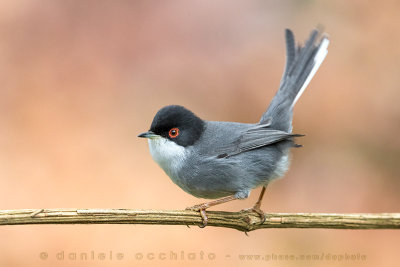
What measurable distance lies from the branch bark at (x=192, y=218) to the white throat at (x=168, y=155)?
2.08ft

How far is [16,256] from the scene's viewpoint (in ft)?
18.3

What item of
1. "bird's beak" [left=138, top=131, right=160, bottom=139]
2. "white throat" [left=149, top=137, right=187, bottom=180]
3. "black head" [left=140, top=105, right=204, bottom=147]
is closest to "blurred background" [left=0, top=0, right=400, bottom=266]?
"white throat" [left=149, top=137, right=187, bottom=180]

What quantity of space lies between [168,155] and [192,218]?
872mm

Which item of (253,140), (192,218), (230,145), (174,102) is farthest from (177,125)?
(174,102)

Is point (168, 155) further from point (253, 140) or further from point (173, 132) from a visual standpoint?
point (253, 140)

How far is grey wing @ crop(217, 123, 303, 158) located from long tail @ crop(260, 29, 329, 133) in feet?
0.83

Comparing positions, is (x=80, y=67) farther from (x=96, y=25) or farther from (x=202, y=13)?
(x=202, y=13)

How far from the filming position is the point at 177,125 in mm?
4305

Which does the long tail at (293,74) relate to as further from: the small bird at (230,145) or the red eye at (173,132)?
the red eye at (173,132)

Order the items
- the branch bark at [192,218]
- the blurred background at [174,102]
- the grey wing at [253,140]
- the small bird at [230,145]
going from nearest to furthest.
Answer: the branch bark at [192,218] < the small bird at [230,145] < the grey wing at [253,140] < the blurred background at [174,102]

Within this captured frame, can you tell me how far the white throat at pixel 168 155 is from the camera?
4262 mm

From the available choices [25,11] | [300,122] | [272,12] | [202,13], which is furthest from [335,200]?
[25,11]

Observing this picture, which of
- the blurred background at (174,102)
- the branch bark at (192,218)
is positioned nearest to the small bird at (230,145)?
the branch bark at (192,218)

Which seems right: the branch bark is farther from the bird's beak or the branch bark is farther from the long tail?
the long tail
